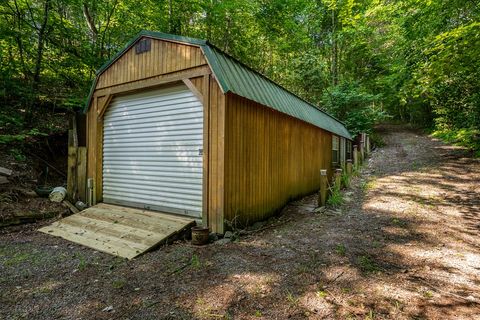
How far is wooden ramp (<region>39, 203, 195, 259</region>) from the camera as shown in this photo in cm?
468

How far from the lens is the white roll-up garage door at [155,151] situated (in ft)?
18.6

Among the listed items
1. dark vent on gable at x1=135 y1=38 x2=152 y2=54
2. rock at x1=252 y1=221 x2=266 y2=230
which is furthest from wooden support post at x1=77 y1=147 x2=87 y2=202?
rock at x1=252 y1=221 x2=266 y2=230

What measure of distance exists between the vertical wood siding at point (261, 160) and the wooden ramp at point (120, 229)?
1.29m

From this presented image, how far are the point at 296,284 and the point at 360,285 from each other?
75 cm

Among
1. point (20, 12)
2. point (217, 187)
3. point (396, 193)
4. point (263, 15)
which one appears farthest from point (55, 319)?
point (263, 15)

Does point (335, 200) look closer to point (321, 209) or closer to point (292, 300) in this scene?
point (321, 209)

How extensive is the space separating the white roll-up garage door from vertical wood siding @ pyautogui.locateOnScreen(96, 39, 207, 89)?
1.53ft

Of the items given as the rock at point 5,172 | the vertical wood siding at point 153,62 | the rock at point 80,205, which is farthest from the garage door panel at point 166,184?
the vertical wood siding at point 153,62

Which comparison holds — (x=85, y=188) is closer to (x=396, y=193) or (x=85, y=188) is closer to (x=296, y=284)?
(x=296, y=284)

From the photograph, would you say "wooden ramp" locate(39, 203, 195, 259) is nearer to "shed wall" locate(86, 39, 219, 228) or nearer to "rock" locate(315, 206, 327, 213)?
"shed wall" locate(86, 39, 219, 228)

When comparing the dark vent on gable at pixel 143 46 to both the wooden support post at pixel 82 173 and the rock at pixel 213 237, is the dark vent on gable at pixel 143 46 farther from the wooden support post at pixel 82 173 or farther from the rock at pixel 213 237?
the rock at pixel 213 237

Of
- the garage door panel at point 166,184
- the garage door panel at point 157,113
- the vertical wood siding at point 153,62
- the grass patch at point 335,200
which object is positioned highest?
the vertical wood siding at point 153,62

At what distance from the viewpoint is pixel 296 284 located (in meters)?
3.14

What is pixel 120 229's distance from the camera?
538 cm
